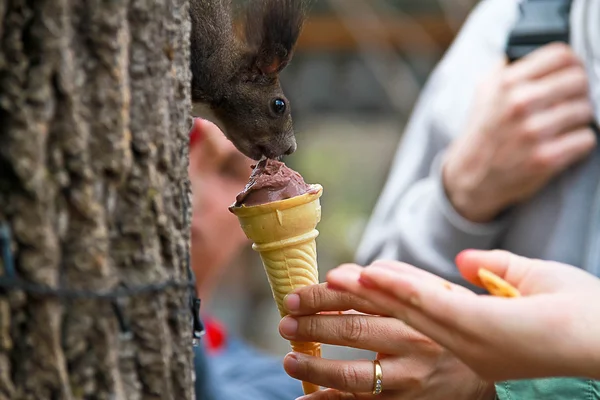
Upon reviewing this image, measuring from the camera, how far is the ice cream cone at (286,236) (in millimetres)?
893

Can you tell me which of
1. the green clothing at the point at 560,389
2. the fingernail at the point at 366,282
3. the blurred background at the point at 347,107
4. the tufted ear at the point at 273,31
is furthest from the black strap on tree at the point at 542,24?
the blurred background at the point at 347,107

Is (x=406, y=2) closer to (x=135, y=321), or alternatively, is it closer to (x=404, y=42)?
(x=404, y=42)

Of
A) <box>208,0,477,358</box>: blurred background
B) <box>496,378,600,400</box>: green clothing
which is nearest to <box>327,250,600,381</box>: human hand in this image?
<box>496,378,600,400</box>: green clothing

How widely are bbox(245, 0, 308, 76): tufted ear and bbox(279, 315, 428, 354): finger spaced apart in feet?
1.62

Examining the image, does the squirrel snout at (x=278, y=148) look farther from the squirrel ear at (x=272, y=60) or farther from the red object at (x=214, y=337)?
the red object at (x=214, y=337)

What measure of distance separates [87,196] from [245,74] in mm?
786

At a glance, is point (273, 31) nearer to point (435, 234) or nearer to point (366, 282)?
point (435, 234)

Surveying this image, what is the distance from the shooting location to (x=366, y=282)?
29.2 inches

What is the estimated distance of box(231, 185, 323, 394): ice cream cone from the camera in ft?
2.93

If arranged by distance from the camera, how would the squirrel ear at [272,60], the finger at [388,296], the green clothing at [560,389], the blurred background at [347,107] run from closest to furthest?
the finger at [388,296] → the green clothing at [560,389] → the squirrel ear at [272,60] → the blurred background at [347,107]

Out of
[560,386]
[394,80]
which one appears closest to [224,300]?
[394,80]

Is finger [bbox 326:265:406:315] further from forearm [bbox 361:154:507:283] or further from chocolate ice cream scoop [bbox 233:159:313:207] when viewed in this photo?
forearm [bbox 361:154:507:283]

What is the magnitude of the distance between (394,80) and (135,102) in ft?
12.4

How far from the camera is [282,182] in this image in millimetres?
926
